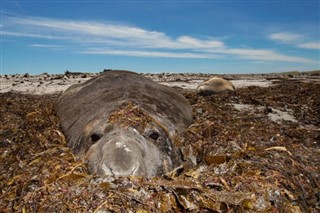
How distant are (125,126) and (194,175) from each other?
3.46 feet

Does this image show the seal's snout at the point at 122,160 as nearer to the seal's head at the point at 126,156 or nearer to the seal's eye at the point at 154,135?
the seal's head at the point at 126,156

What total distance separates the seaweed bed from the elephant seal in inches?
6.4

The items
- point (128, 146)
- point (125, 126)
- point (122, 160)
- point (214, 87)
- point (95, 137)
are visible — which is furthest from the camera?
point (214, 87)

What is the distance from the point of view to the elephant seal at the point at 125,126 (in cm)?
346

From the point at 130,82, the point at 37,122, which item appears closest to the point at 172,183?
the point at 130,82

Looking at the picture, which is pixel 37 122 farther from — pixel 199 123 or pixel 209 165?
pixel 209 165

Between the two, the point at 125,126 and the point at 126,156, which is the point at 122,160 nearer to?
the point at 126,156

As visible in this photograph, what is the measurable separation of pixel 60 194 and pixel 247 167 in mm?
2079

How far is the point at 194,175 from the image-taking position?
3.56 meters

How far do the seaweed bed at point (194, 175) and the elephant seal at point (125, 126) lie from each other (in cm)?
16

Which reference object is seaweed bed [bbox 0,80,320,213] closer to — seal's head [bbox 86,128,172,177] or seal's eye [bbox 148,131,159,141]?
seal's head [bbox 86,128,172,177]

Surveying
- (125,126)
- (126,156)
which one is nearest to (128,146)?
(126,156)

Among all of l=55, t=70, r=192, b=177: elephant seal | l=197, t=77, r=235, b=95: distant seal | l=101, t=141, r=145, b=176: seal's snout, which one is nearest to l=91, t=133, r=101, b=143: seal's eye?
l=55, t=70, r=192, b=177: elephant seal

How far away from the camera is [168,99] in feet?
19.6
